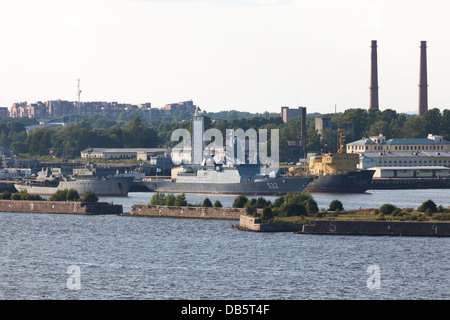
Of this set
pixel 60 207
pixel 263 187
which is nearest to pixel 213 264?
pixel 60 207

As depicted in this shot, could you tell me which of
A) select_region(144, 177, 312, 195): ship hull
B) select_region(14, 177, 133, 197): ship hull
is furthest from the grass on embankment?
select_region(14, 177, 133, 197): ship hull

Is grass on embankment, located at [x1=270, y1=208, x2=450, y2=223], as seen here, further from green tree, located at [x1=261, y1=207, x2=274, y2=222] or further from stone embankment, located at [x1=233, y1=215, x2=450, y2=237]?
stone embankment, located at [x1=233, y1=215, x2=450, y2=237]

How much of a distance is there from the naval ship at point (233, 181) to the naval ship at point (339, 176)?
822 centimetres

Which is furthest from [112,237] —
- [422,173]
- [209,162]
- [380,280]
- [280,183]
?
[422,173]

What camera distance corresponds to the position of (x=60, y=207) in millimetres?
90812

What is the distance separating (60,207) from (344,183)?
5507 centimetres

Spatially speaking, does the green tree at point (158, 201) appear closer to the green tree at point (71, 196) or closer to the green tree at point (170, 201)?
the green tree at point (170, 201)

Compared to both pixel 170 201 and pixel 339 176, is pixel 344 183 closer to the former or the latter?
pixel 339 176

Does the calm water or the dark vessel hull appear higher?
the dark vessel hull

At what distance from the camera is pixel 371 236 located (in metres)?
64.4

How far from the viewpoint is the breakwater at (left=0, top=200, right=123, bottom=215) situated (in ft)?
291

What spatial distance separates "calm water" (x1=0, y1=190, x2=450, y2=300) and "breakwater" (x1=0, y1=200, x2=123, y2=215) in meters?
13.8

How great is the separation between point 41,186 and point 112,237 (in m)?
60.1
